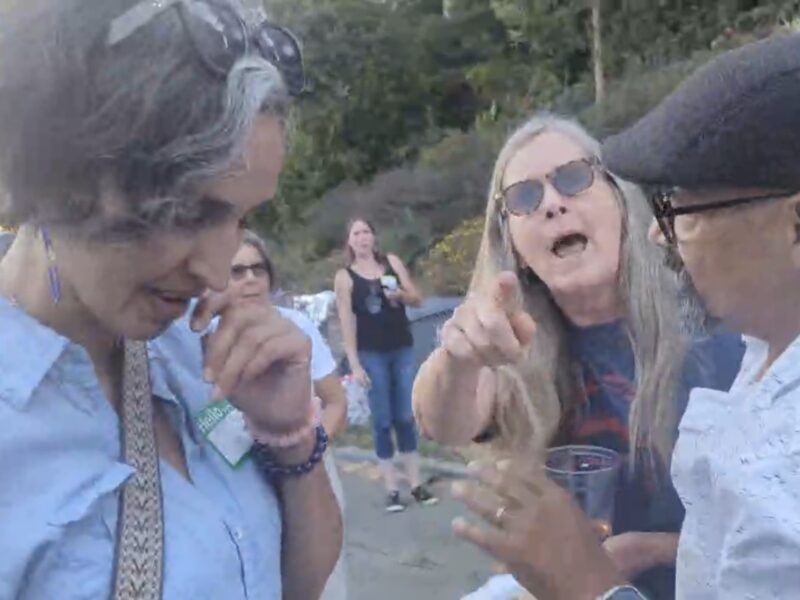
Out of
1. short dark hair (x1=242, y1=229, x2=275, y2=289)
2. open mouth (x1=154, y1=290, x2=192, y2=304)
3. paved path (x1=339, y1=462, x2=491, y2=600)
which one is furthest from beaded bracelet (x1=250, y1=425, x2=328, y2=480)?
paved path (x1=339, y1=462, x2=491, y2=600)

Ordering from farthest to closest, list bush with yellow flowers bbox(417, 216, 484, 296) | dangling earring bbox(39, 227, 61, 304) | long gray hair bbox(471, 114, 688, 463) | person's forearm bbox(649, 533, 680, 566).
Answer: bush with yellow flowers bbox(417, 216, 484, 296), long gray hair bbox(471, 114, 688, 463), person's forearm bbox(649, 533, 680, 566), dangling earring bbox(39, 227, 61, 304)

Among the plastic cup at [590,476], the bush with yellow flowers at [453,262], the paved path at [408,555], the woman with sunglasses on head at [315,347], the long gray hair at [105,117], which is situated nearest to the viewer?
the long gray hair at [105,117]

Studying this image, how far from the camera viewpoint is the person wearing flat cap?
142 cm

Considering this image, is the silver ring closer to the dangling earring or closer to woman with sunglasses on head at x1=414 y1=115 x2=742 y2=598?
woman with sunglasses on head at x1=414 y1=115 x2=742 y2=598

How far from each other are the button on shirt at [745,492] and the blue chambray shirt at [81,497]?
0.60 meters

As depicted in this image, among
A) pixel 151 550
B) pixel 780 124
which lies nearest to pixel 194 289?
pixel 151 550

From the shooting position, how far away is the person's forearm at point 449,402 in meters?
2.21

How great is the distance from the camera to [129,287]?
1449 mm

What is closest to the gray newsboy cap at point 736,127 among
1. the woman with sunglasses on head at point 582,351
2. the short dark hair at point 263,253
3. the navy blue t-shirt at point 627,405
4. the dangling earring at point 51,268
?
the woman with sunglasses on head at point 582,351

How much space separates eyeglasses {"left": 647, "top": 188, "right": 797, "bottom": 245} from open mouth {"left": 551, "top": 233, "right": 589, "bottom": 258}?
663mm

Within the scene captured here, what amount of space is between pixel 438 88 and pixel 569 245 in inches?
634

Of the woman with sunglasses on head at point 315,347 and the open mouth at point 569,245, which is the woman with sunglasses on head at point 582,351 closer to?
the open mouth at point 569,245

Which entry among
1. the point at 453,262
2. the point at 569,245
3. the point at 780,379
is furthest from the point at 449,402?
the point at 453,262

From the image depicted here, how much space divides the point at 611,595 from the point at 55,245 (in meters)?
0.93
